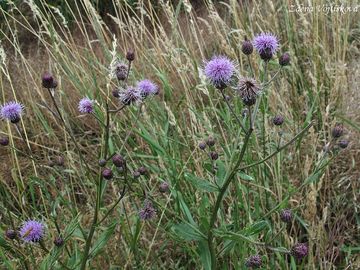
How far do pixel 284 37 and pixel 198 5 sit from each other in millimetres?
2143

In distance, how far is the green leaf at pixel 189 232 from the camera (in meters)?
1.22

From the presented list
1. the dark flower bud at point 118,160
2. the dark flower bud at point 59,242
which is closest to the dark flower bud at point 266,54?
the dark flower bud at point 118,160

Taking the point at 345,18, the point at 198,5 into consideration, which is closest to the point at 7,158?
the point at 345,18

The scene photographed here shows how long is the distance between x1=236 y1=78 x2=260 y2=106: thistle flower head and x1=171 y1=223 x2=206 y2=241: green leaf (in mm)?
333

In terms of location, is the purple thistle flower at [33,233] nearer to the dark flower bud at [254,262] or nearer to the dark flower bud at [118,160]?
the dark flower bud at [118,160]

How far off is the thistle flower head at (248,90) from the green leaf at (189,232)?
0.33 metres

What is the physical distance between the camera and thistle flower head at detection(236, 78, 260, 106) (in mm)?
1113

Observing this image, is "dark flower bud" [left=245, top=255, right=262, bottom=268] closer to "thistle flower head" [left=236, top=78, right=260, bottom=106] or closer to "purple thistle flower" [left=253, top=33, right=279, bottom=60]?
"thistle flower head" [left=236, top=78, right=260, bottom=106]

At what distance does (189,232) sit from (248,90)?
37cm

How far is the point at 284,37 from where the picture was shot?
282cm

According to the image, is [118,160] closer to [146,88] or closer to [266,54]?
[146,88]

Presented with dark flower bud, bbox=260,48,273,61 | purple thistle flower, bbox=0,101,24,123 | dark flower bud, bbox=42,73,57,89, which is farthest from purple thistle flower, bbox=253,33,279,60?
purple thistle flower, bbox=0,101,24,123

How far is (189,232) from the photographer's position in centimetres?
123

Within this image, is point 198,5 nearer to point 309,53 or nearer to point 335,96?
point 309,53
